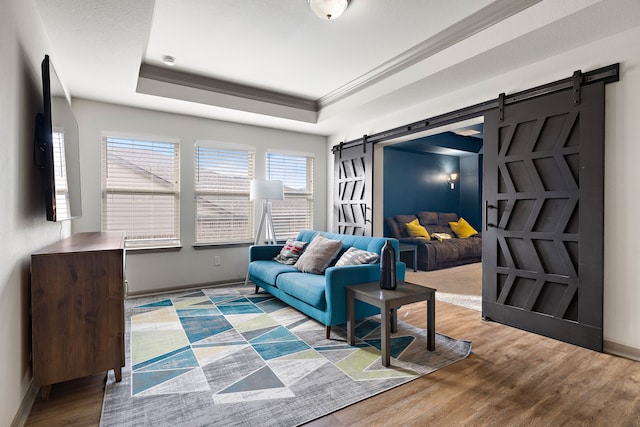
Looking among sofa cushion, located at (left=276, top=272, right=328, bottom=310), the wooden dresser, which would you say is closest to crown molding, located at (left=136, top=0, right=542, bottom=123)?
sofa cushion, located at (left=276, top=272, right=328, bottom=310)

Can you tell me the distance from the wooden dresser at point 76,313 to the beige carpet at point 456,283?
139 inches

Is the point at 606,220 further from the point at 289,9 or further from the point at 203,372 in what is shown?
the point at 203,372

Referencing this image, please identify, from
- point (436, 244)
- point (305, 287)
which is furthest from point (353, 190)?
point (305, 287)

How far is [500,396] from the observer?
6.66 feet

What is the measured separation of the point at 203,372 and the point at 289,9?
275cm

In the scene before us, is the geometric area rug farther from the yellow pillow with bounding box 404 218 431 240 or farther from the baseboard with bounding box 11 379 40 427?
the yellow pillow with bounding box 404 218 431 240

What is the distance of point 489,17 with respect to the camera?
2646 mm

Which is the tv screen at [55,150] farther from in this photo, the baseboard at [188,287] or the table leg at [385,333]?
the table leg at [385,333]

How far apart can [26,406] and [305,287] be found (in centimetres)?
201

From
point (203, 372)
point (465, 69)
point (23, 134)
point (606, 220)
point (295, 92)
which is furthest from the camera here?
point (295, 92)

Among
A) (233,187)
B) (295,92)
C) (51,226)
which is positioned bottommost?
(51,226)

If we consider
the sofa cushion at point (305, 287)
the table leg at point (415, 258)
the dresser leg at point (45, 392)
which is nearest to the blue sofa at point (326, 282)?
the sofa cushion at point (305, 287)

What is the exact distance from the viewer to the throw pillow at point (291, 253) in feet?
13.7

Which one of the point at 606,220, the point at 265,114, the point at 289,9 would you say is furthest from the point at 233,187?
the point at 606,220
